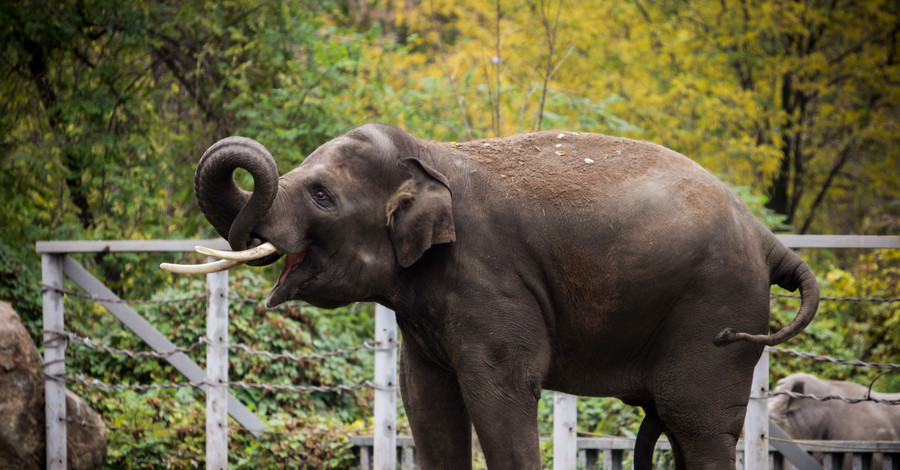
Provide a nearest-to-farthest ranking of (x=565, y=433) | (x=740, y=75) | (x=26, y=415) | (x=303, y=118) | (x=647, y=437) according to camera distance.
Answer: (x=647, y=437), (x=565, y=433), (x=26, y=415), (x=303, y=118), (x=740, y=75)

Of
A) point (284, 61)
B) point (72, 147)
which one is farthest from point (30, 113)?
point (284, 61)

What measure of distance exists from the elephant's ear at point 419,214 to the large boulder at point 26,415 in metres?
3.89

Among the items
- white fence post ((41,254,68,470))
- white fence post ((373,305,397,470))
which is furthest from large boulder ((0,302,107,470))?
white fence post ((373,305,397,470))

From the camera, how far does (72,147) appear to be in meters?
8.70

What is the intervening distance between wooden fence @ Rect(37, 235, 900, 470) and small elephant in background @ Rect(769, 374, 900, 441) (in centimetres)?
91

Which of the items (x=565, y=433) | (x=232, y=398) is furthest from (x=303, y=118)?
(x=565, y=433)

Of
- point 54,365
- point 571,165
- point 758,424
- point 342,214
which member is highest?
point 571,165

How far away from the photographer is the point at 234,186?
9.16 feet

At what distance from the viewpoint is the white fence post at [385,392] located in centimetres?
539

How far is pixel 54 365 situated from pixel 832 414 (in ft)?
17.4

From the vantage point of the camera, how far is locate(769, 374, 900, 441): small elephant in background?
6.33m

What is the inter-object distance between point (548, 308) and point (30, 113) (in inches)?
306

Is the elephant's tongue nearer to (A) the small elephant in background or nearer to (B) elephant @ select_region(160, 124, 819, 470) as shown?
(B) elephant @ select_region(160, 124, 819, 470)

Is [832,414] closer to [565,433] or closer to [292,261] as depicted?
[565,433]
